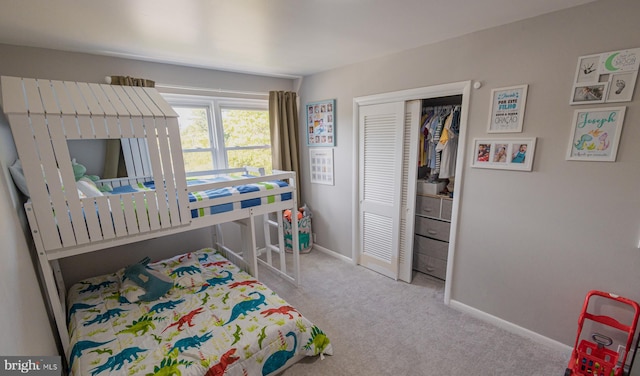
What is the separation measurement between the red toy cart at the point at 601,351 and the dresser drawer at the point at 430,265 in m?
1.19

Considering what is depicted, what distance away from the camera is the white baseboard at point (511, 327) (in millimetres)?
1903

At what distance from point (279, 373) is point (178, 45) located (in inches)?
104

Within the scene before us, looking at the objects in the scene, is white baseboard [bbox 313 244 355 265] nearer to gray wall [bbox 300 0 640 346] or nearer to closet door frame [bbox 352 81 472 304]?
closet door frame [bbox 352 81 472 304]

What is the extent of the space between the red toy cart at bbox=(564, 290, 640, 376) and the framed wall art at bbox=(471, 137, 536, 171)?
3.05 feet

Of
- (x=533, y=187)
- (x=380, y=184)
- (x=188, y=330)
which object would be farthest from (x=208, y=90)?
(x=533, y=187)

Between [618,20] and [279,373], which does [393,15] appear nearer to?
[618,20]

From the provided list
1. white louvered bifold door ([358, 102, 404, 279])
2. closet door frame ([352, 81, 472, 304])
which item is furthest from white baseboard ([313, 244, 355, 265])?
closet door frame ([352, 81, 472, 304])

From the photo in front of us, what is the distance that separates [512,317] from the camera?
2.10m

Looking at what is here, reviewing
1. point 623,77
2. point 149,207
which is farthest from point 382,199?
point 149,207

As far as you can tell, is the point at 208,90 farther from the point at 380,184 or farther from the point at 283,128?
the point at 380,184

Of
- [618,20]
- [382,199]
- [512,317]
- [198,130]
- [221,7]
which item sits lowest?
[512,317]

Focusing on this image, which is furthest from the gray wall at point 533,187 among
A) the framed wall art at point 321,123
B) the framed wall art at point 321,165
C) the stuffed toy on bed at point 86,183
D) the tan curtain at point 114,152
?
the framed wall art at point 321,165

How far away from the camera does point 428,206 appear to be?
2.91 meters

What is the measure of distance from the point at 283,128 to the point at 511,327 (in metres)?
3.12
